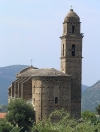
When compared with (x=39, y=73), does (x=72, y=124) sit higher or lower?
lower

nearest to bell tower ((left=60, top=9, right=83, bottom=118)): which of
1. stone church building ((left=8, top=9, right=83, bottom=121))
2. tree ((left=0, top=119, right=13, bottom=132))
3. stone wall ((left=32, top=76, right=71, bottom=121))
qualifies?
stone church building ((left=8, top=9, right=83, bottom=121))

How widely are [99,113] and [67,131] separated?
4693 centimetres

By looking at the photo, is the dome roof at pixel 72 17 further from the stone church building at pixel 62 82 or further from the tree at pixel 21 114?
the tree at pixel 21 114

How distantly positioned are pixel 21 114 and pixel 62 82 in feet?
15.4

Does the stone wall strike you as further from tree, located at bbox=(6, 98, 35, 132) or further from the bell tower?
the bell tower

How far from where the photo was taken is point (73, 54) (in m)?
50.2

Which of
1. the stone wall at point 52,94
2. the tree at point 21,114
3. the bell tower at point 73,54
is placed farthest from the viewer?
the bell tower at point 73,54

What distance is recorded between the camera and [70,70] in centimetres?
4972

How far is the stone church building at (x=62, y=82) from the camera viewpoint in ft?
156

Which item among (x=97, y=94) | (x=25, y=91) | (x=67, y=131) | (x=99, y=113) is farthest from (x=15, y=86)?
(x=97, y=94)

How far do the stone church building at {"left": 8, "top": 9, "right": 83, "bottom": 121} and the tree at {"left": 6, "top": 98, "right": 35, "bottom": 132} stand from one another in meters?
1.03

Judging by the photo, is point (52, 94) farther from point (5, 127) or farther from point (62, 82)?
point (5, 127)

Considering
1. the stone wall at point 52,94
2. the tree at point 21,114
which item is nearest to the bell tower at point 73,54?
the stone wall at point 52,94

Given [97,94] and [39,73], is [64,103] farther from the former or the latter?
[97,94]
